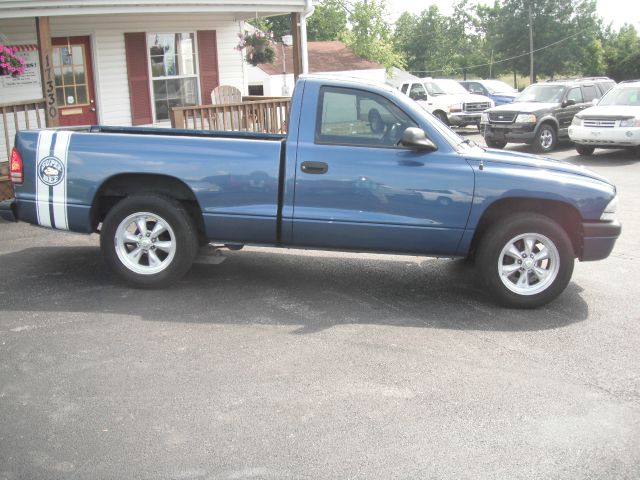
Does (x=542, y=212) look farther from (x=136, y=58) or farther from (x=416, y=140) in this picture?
(x=136, y=58)

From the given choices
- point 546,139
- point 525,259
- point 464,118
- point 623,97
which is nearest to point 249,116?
point 525,259

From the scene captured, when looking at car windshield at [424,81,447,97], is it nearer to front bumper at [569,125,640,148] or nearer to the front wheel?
the front wheel

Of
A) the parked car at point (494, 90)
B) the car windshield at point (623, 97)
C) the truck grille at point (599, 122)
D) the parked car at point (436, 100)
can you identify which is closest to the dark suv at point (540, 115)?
the car windshield at point (623, 97)

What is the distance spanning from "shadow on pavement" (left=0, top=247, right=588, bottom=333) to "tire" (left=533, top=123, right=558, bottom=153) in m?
11.3

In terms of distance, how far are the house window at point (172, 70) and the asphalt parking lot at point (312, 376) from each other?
8857mm

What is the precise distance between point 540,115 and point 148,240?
537 inches

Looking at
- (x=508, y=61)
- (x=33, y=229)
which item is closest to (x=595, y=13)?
(x=508, y=61)

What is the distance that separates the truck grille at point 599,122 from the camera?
16109 millimetres

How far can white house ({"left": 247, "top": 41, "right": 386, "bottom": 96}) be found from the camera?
139ft

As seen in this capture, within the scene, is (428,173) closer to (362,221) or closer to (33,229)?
(362,221)

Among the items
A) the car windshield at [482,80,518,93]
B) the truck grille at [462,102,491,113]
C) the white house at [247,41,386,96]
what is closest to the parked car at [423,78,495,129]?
the truck grille at [462,102,491,113]

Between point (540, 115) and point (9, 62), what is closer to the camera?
point (9, 62)

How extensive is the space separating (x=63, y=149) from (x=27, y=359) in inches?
83.0

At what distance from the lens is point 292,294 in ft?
21.5
